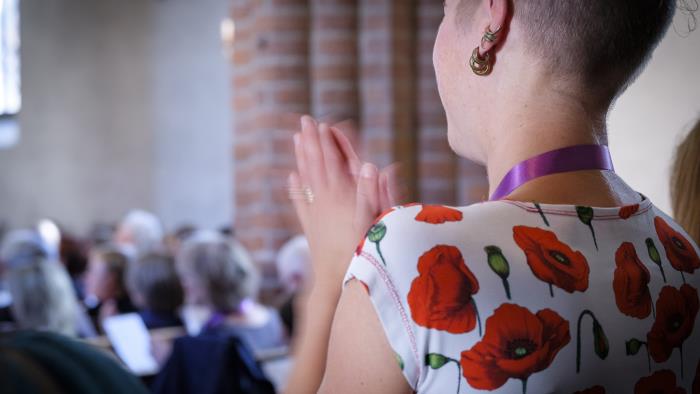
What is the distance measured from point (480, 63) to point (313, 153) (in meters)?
0.22

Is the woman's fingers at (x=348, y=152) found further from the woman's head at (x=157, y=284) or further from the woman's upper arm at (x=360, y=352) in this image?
the woman's head at (x=157, y=284)

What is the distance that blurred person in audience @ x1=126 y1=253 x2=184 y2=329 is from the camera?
200 inches

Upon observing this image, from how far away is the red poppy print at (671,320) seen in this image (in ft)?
3.29

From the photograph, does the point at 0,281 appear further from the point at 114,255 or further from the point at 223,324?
the point at 223,324

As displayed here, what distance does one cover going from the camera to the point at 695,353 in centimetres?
108

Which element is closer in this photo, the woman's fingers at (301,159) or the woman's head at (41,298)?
the woman's fingers at (301,159)

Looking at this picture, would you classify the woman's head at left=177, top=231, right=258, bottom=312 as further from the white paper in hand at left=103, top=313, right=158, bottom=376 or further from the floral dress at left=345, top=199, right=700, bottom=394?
the floral dress at left=345, top=199, right=700, bottom=394

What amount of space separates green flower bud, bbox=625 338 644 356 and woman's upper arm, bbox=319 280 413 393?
23 centimetres

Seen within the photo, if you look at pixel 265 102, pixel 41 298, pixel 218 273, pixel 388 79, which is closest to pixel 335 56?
pixel 388 79

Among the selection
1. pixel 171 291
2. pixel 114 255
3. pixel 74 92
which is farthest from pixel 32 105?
pixel 171 291

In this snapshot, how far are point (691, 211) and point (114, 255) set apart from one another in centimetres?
499

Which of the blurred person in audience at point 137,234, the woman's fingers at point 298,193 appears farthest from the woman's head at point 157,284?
the woman's fingers at point 298,193

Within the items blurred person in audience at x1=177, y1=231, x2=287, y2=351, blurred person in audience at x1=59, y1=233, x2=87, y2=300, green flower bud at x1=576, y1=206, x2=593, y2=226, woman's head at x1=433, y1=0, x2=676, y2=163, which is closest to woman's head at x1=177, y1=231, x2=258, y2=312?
→ blurred person in audience at x1=177, y1=231, x2=287, y2=351

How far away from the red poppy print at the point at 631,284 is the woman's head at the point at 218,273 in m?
3.81
